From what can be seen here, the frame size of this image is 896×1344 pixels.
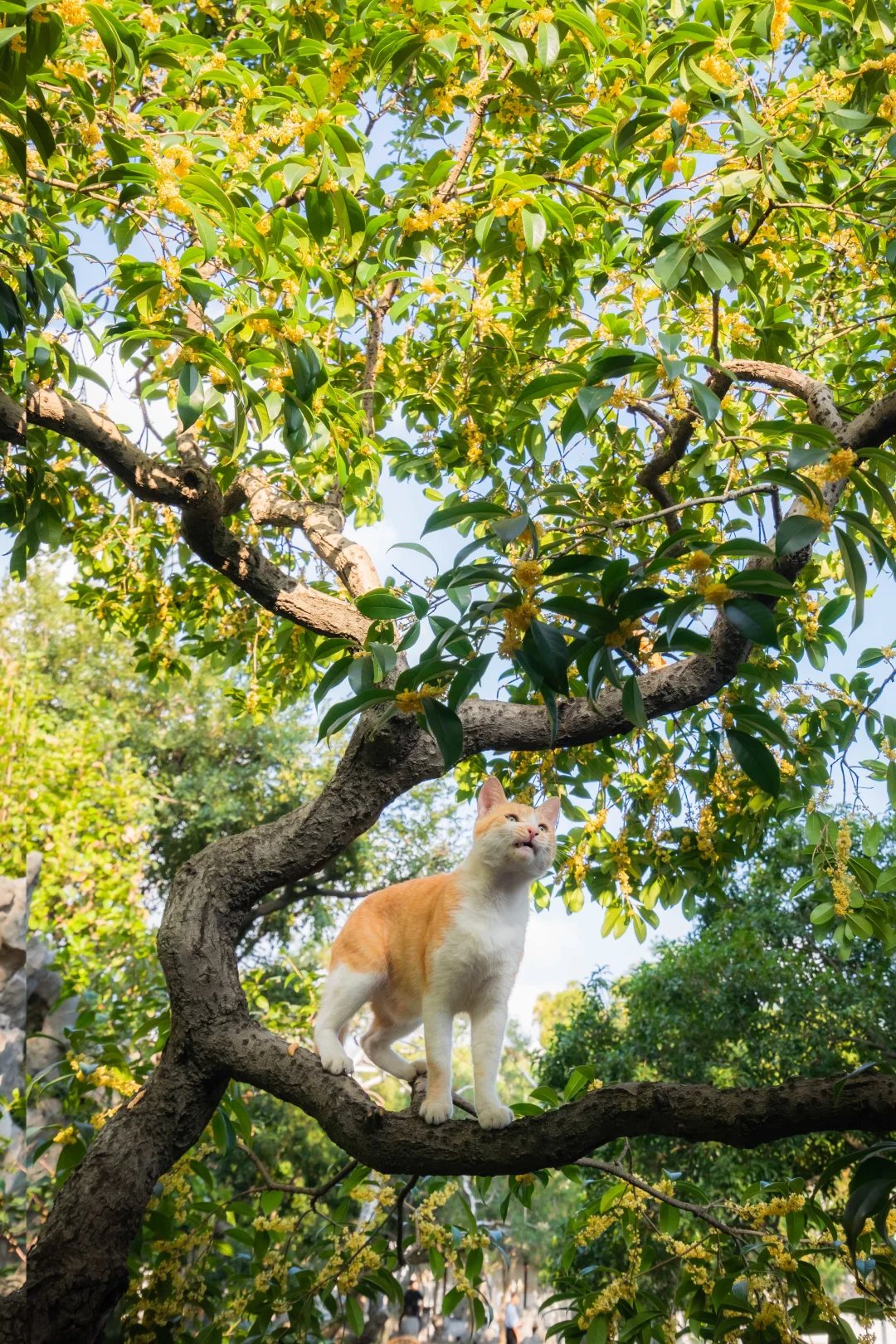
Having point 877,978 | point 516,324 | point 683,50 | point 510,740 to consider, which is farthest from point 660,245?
point 877,978

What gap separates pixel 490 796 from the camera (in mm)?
1635

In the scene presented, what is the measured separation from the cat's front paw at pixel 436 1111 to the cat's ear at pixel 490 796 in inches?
18.0

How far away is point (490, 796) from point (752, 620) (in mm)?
753

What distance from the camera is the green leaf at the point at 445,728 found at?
0.94m

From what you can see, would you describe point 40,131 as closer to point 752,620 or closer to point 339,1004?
point 752,620

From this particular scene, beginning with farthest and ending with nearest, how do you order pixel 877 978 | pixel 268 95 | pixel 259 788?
1. pixel 259 788
2. pixel 877 978
3. pixel 268 95

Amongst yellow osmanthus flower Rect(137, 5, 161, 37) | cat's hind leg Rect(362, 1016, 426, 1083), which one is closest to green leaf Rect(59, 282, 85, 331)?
yellow osmanthus flower Rect(137, 5, 161, 37)

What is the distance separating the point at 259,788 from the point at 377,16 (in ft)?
18.9

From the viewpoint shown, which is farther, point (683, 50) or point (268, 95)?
point (268, 95)

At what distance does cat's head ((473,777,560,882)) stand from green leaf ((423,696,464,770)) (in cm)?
55

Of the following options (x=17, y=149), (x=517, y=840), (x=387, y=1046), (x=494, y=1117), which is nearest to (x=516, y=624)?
(x=517, y=840)

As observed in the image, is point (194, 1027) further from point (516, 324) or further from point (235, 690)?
point (516, 324)

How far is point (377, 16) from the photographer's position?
1925mm

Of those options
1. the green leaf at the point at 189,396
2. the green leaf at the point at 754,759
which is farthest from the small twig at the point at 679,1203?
the green leaf at the point at 189,396
